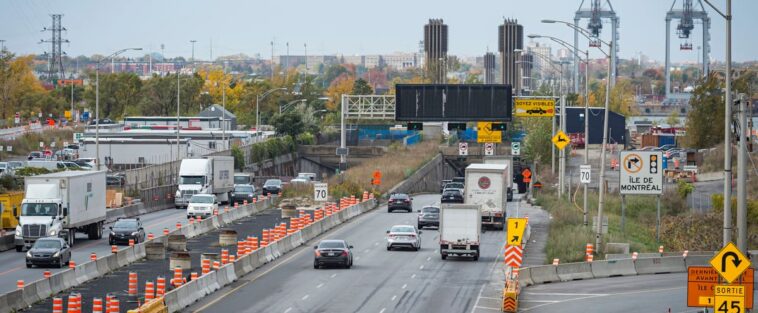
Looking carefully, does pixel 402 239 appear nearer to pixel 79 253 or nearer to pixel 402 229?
pixel 402 229

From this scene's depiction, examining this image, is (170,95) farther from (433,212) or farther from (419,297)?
(419,297)

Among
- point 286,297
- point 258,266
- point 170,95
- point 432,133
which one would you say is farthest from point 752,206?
point 170,95

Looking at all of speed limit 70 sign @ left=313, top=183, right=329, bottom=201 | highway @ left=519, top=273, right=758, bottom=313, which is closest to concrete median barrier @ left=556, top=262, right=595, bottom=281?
highway @ left=519, top=273, right=758, bottom=313

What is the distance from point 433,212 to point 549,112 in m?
26.6

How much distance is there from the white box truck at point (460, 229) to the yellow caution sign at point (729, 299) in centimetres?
2667

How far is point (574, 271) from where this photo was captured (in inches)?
1887

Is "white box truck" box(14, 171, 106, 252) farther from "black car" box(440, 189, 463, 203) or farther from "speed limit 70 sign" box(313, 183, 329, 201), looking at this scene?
"black car" box(440, 189, 463, 203)

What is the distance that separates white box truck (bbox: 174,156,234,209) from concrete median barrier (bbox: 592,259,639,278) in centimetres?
3826

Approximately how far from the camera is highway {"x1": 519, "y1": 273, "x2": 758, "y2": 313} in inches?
1554

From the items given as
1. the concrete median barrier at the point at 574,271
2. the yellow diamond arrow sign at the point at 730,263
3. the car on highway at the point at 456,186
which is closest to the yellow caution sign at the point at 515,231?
the concrete median barrier at the point at 574,271

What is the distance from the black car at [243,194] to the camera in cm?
8788

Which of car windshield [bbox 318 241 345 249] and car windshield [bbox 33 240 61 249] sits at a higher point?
car windshield [bbox 33 240 61 249]

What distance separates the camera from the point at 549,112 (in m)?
93.6

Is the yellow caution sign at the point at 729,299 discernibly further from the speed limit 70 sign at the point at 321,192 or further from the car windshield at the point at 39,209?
the speed limit 70 sign at the point at 321,192
